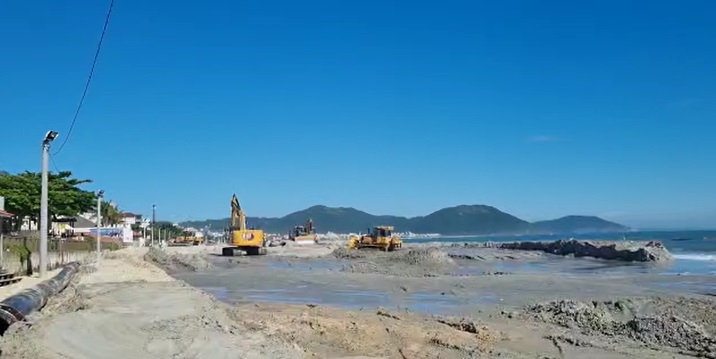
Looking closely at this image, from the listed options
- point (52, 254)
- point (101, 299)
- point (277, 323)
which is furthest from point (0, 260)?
point (277, 323)

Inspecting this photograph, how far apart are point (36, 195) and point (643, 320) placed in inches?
1888

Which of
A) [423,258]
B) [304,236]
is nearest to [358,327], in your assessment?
[423,258]

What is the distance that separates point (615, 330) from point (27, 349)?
12523 mm

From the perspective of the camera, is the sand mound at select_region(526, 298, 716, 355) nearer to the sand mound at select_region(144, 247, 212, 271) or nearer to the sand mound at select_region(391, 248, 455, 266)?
the sand mound at select_region(391, 248, 455, 266)

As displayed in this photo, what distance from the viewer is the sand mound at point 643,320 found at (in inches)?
555

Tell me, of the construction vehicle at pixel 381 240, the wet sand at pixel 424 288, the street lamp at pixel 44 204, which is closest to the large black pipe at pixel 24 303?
the street lamp at pixel 44 204

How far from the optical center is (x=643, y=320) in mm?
15438

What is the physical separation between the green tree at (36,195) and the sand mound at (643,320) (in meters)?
43.4

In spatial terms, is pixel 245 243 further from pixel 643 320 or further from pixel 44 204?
pixel 643 320

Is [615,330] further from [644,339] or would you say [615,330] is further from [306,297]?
[306,297]

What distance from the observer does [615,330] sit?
50.7ft

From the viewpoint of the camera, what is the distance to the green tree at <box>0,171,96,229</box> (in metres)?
50.1

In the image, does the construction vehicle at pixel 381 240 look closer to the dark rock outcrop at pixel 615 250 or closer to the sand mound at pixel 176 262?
the dark rock outcrop at pixel 615 250

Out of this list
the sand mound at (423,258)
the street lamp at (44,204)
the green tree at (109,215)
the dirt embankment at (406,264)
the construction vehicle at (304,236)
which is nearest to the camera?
the street lamp at (44,204)
